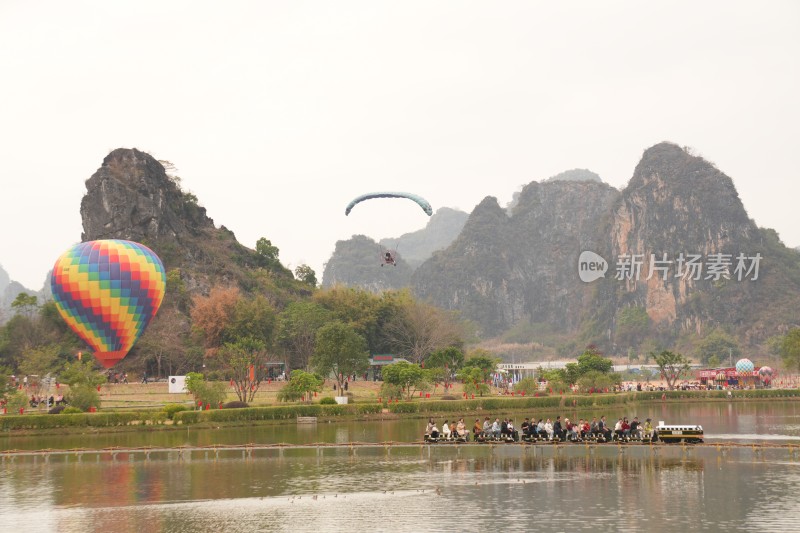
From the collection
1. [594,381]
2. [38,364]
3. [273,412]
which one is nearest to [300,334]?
[38,364]

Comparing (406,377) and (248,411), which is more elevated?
(406,377)

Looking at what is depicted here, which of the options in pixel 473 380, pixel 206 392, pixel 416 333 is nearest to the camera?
pixel 206 392

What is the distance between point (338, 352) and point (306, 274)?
225 ft

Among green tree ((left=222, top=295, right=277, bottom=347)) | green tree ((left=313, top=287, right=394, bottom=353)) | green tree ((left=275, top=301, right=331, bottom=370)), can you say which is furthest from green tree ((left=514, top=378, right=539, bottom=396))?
green tree ((left=313, top=287, right=394, bottom=353))

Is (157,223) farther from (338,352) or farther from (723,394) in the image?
(723,394)

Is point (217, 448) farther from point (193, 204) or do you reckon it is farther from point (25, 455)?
point (193, 204)

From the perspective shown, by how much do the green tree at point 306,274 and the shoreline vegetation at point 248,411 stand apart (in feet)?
201

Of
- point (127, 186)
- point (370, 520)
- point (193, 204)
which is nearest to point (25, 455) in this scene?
point (370, 520)

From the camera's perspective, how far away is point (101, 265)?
253 ft

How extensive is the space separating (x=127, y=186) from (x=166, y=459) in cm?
8934

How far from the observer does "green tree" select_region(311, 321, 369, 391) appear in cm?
8775

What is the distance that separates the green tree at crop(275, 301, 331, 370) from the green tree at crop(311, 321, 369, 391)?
2116 cm

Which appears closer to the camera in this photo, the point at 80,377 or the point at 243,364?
the point at 80,377

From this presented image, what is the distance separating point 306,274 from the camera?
509 ft
